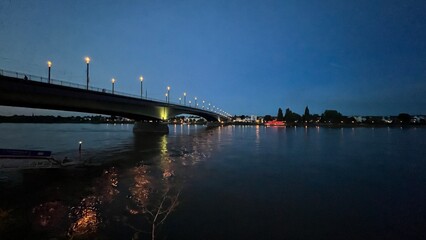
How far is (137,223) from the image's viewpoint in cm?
1136

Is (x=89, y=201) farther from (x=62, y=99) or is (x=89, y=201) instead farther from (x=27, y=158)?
(x=62, y=99)

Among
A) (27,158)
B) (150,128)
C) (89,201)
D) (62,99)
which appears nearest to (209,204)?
(89,201)

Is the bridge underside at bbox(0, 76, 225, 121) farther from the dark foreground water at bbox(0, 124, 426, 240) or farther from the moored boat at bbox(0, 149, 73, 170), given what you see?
the dark foreground water at bbox(0, 124, 426, 240)

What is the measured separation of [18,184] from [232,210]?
14.6 meters

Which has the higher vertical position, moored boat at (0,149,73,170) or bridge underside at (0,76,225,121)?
bridge underside at (0,76,225,121)

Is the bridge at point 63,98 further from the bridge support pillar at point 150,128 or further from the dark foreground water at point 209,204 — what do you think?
the dark foreground water at point 209,204

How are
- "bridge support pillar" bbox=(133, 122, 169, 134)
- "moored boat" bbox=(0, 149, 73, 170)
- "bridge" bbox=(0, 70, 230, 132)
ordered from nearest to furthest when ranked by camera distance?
"moored boat" bbox=(0, 149, 73, 170)
"bridge" bbox=(0, 70, 230, 132)
"bridge support pillar" bbox=(133, 122, 169, 134)

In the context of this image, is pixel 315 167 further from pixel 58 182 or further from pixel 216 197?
pixel 58 182

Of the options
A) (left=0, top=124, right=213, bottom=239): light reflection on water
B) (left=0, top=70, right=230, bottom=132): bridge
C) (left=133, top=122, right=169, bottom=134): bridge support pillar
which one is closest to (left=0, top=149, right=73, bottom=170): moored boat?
(left=0, top=124, right=213, bottom=239): light reflection on water

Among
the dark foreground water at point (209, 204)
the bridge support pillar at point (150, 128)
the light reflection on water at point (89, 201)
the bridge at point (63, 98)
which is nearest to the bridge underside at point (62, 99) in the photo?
the bridge at point (63, 98)

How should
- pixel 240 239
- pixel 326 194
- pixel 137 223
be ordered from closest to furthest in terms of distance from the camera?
pixel 240 239 < pixel 137 223 < pixel 326 194

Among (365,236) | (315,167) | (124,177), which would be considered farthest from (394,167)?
(124,177)

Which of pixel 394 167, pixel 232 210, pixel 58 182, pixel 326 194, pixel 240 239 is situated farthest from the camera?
pixel 394 167

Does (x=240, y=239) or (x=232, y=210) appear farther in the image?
(x=232, y=210)
